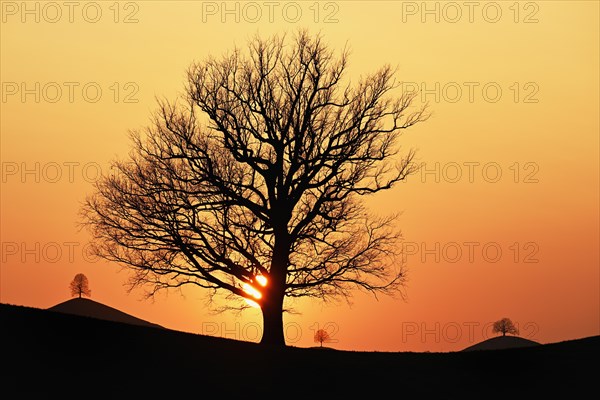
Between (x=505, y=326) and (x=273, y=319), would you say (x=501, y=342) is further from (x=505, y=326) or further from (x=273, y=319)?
(x=273, y=319)

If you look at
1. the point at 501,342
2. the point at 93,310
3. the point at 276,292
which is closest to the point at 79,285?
the point at 93,310

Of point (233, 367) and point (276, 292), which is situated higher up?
point (276, 292)

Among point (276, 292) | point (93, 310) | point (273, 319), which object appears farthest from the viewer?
point (93, 310)

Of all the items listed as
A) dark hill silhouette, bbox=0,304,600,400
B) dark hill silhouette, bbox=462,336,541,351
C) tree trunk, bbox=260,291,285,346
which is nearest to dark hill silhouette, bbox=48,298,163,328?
dark hill silhouette, bbox=462,336,541,351

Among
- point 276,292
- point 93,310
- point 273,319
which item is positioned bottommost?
point 273,319

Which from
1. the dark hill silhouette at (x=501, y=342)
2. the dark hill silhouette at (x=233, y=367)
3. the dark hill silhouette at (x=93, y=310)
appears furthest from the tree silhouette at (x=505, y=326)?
the dark hill silhouette at (x=233, y=367)

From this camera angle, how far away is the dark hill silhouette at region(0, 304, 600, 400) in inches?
1251

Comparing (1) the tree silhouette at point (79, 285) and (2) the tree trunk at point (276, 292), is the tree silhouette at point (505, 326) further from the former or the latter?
(2) the tree trunk at point (276, 292)

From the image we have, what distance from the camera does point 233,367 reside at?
3559 cm

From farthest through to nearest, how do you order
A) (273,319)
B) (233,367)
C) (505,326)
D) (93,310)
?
(505,326), (93,310), (273,319), (233,367)

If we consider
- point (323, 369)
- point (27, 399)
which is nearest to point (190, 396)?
point (27, 399)

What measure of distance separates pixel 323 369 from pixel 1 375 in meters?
12.7

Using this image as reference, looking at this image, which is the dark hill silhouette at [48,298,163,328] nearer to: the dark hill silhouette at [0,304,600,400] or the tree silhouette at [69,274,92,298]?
the tree silhouette at [69,274,92,298]

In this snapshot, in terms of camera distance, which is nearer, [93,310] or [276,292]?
[276,292]
